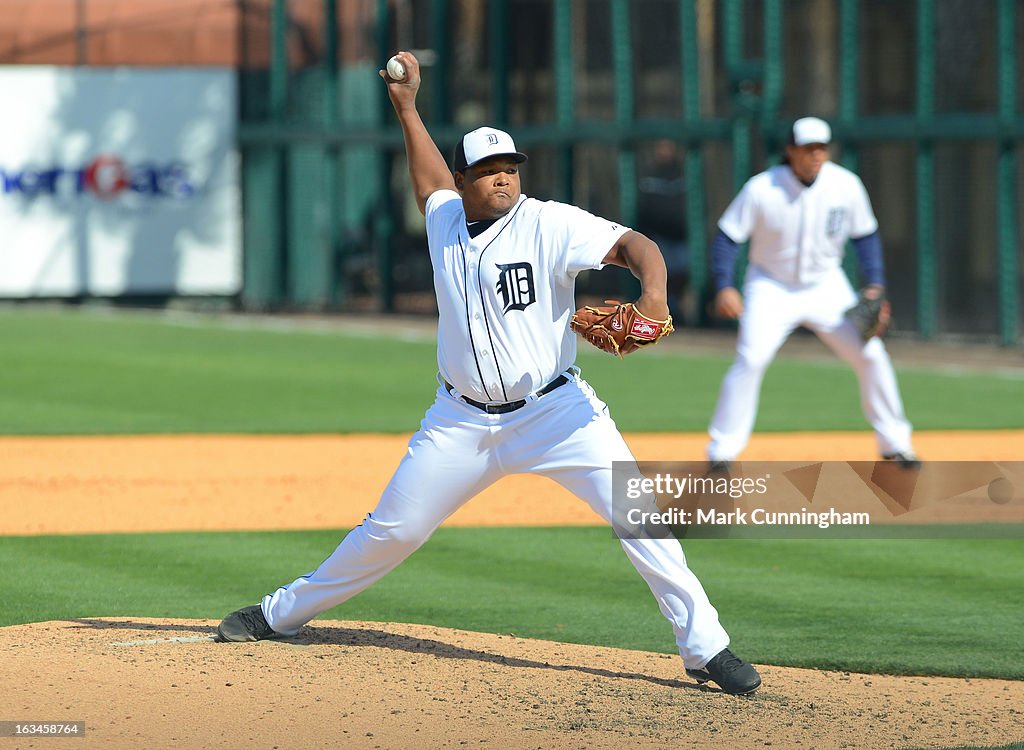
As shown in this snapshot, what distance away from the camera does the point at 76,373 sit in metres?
17.4

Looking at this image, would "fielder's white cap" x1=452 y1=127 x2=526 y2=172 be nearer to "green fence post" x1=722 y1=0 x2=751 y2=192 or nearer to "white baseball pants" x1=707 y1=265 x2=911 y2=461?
"white baseball pants" x1=707 y1=265 x2=911 y2=461

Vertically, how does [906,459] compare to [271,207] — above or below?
below

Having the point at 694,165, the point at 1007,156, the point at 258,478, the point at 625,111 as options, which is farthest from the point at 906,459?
the point at 625,111

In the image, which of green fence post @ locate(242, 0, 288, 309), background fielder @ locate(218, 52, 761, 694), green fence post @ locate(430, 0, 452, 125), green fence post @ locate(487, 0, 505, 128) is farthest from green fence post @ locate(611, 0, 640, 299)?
background fielder @ locate(218, 52, 761, 694)

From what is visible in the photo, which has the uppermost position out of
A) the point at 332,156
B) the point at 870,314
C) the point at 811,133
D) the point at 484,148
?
the point at 332,156

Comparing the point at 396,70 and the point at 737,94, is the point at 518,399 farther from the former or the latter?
the point at 737,94

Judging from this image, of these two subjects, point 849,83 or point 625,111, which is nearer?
point 849,83

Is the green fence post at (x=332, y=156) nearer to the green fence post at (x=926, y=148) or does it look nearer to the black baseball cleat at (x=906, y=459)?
the green fence post at (x=926, y=148)

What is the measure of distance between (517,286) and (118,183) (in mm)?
20407

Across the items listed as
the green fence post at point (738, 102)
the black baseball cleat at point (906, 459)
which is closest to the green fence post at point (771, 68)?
the green fence post at point (738, 102)

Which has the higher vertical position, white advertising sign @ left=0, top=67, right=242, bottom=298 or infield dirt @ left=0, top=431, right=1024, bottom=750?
white advertising sign @ left=0, top=67, right=242, bottom=298

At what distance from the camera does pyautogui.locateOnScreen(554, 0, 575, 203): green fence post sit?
22438 millimetres

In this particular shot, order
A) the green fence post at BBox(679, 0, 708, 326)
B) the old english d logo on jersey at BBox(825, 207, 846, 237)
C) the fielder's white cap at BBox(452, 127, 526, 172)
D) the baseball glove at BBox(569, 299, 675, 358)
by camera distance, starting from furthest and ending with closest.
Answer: the green fence post at BBox(679, 0, 708, 326)
the old english d logo on jersey at BBox(825, 207, 846, 237)
the fielder's white cap at BBox(452, 127, 526, 172)
the baseball glove at BBox(569, 299, 675, 358)

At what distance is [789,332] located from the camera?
1073 cm
